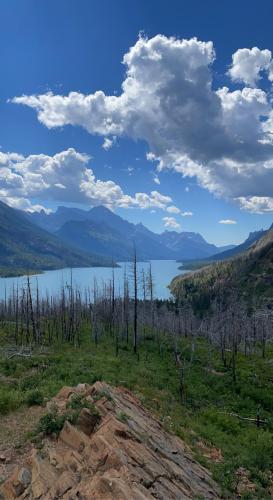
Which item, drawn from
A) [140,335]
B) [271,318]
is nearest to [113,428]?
[140,335]

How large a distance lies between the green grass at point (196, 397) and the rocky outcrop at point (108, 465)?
4.01 ft

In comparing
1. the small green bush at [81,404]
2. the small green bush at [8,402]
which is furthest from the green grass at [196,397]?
the small green bush at [81,404]

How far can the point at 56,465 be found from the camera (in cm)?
1200

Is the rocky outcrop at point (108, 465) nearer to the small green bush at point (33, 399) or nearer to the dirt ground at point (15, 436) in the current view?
the dirt ground at point (15, 436)

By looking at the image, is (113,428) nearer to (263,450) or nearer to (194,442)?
(194,442)

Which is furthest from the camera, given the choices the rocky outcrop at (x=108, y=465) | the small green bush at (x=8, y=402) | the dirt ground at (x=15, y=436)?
the small green bush at (x=8, y=402)

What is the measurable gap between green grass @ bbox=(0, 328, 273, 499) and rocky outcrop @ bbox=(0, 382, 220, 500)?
1.22 metres

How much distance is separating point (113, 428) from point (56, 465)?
7.61 feet

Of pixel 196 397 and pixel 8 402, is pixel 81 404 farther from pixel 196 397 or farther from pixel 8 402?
pixel 196 397

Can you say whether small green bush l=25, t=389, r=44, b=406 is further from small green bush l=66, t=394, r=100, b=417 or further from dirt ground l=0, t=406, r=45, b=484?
small green bush l=66, t=394, r=100, b=417

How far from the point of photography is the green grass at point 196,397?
59.4 feet

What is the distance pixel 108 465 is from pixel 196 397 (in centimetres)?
2539

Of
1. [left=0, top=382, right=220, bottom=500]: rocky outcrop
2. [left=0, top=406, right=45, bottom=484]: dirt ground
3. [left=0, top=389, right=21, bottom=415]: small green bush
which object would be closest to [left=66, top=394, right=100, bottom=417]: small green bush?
[left=0, top=382, right=220, bottom=500]: rocky outcrop

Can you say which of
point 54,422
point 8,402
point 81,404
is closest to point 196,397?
point 8,402
